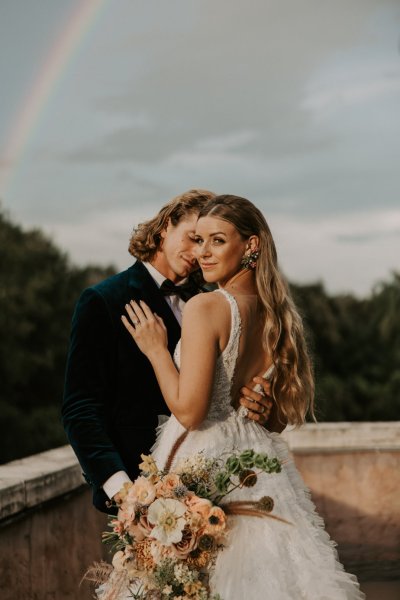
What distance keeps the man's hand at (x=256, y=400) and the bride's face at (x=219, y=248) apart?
0.38 meters

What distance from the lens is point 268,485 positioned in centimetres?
324

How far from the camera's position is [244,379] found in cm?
338

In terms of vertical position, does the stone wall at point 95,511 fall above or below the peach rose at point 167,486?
below

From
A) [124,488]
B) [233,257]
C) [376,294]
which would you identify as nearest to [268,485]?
[124,488]

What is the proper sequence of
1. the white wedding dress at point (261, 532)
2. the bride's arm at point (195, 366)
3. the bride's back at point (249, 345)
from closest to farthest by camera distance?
the white wedding dress at point (261, 532), the bride's arm at point (195, 366), the bride's back at point (249, 345)

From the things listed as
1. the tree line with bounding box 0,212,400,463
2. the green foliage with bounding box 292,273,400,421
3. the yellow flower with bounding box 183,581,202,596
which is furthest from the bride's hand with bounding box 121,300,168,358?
the green foliage with bounding box 292,273,400,421

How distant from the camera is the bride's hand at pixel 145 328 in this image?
3410mm

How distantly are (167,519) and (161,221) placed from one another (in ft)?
4.19

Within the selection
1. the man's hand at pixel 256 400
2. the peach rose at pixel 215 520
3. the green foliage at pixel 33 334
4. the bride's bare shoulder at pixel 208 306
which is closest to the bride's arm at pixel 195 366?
the bride's bare shoulder at pixel 208 306

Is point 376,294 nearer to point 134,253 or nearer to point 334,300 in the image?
point 334,300

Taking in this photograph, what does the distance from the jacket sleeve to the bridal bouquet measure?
288mm

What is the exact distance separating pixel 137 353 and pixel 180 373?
1.29 ft

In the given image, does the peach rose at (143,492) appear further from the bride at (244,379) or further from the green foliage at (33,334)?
the green foliage at (33,334)

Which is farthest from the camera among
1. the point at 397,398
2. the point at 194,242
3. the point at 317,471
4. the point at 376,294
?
the point at 376,294
